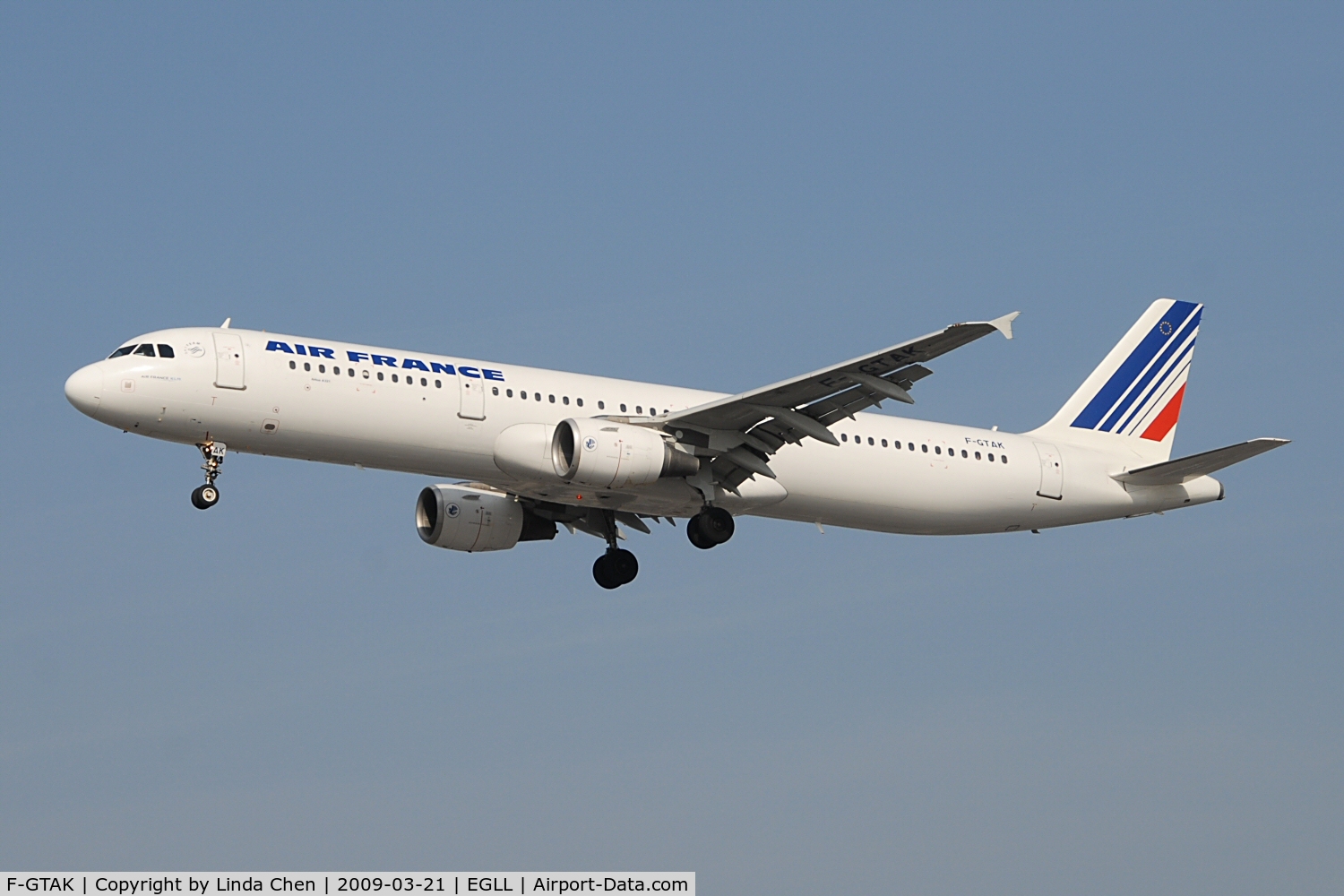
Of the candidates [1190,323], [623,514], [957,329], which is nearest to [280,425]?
[623,514]

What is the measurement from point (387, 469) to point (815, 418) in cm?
917

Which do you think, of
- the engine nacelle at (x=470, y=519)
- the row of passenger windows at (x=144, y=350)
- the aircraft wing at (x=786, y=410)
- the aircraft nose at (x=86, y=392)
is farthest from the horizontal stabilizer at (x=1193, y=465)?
the aircraft nose at (x=86, y=392)

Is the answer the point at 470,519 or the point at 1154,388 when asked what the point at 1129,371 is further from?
the point at 470,519

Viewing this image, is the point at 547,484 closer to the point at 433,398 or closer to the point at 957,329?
the point at 433,398

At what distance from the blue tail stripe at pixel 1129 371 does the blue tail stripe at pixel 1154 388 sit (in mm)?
507

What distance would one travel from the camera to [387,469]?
3909 cm

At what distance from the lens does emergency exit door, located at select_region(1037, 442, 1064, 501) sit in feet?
147

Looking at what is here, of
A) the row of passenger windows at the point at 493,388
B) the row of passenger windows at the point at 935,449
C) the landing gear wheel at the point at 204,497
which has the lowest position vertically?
the landing gear wheel at the point at 204,497

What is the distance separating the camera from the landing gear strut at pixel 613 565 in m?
45.6

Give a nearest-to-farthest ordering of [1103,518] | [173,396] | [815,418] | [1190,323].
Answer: [173,396] → [815,418] → [1103,518] → [1190,323]

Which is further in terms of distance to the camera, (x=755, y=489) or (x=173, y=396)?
(x=755, y=489)

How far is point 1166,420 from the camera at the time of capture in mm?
48688

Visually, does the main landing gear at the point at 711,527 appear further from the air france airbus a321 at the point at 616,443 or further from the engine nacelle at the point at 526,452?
the engine nacelle at the point at 526,452

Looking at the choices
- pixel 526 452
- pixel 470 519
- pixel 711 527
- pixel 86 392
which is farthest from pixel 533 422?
pixel 86 392
